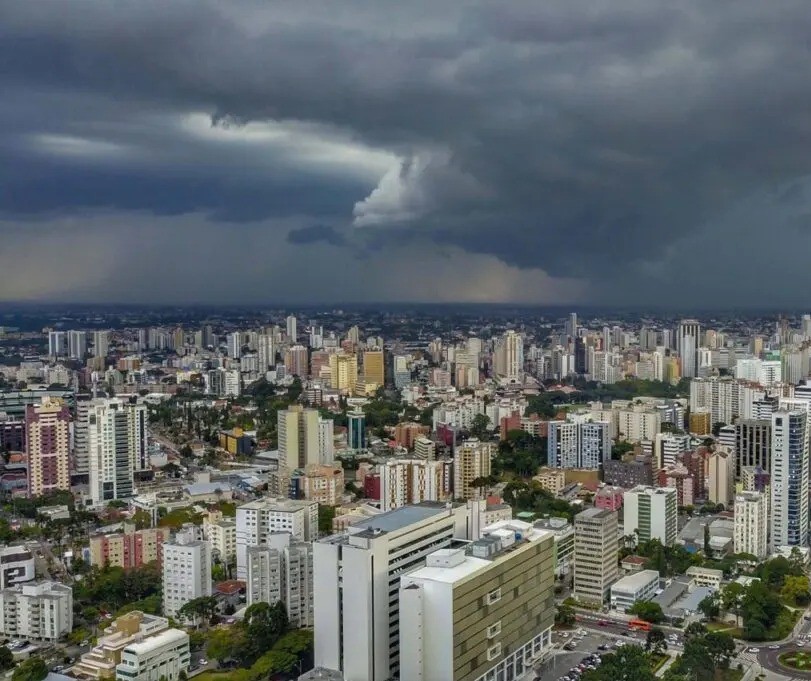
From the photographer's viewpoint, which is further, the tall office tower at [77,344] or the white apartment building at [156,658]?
the tall office tower at [77,344]

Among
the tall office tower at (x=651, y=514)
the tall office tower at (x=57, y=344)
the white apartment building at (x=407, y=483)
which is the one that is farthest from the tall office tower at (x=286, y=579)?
the tall office tower at (x=57, y=344)

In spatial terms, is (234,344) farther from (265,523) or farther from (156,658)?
(156,658)

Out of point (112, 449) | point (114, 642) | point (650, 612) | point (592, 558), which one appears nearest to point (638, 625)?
point (650, 612)

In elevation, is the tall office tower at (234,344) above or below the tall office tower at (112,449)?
above

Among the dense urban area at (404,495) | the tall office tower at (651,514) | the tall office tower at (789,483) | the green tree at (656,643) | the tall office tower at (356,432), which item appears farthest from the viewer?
the tall office tower at (356,432)

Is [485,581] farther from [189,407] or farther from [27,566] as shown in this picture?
[189,407]

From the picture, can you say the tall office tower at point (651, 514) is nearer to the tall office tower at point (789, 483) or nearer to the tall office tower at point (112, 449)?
the tall office tower at point (789, 483)

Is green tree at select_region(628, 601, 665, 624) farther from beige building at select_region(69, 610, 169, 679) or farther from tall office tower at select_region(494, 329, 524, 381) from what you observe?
tall office tower at select_region(494, 329, 524, 381)
